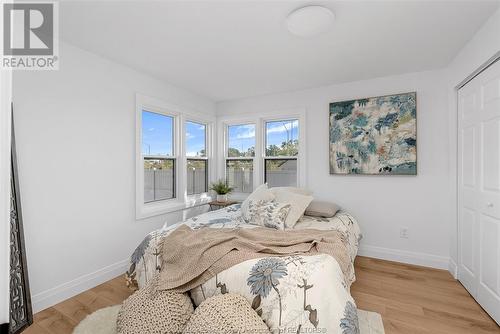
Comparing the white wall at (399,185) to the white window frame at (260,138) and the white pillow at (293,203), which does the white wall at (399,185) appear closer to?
the white window frame at (260,138)

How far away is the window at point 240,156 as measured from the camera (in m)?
4.38

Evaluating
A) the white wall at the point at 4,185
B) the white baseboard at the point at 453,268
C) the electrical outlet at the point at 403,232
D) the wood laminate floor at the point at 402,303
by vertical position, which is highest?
the white wall at the point at 4,185

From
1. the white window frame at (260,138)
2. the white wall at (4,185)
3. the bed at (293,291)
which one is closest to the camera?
the white wall at (4,185)

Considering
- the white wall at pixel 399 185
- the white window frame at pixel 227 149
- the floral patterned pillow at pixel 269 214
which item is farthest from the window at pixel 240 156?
the floral patterned pillow at pixel 269 214

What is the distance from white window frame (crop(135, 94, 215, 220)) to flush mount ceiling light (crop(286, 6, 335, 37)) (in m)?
2.06

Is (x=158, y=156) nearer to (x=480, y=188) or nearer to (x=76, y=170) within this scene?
(x=76, y=170)

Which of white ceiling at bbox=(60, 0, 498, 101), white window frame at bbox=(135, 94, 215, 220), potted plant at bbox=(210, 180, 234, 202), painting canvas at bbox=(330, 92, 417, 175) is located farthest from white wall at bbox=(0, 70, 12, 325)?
potted plant at bbox=(210, 180, 234, 202)

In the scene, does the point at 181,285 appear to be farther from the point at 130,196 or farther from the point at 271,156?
the point at 271,156

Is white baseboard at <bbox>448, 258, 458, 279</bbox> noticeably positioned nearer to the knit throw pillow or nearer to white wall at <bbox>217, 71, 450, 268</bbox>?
white wall at <bbox>217, 71, 450, 268</bbox>

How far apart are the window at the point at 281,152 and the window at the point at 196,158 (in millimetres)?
1104

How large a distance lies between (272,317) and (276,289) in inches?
6.0

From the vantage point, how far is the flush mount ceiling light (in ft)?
6.08

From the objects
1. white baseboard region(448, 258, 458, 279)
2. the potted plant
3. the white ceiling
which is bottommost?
white baseboard region(448, 258, 458, 279)

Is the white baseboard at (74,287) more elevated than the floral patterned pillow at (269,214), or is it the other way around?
the floral patterned pillow at (269,214)
